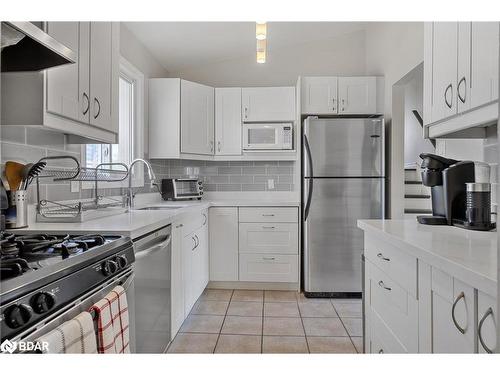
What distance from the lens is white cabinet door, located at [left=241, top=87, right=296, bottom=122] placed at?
348 centimetres

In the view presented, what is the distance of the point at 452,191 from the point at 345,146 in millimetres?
1635

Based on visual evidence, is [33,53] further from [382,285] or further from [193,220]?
[382,285]

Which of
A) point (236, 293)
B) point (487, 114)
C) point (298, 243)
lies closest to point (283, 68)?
point (298, 243)

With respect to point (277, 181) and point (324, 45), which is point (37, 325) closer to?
Answer: point (277, 181)

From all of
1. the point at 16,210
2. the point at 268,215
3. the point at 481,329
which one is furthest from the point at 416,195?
the point at 16,210

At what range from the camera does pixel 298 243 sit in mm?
3232

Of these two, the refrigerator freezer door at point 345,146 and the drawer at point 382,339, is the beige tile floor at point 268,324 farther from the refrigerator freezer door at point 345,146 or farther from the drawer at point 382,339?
the refrigerator freezer door at point 345,146

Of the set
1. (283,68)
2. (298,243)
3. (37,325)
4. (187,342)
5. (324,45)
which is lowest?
(187,342)

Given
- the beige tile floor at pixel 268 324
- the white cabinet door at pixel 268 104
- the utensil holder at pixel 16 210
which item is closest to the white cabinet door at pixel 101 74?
the utensil holder at pixel 16 210

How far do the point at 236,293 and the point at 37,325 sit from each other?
8.22 feet

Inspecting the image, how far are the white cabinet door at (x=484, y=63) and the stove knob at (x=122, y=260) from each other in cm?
148

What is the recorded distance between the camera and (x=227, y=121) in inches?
140

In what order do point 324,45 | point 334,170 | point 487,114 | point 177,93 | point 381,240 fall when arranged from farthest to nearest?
point 324,45, point 177,93, point 334,170, point 381,240, point 487,114
